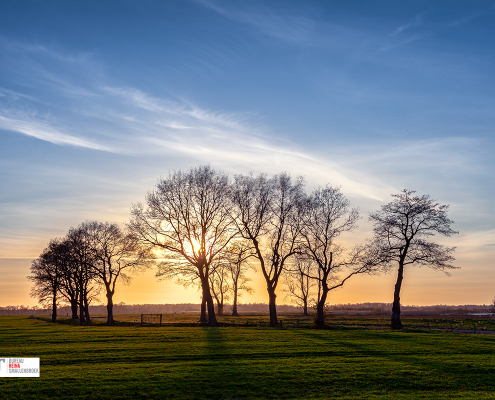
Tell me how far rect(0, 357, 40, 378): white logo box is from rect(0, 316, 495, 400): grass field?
562 mm

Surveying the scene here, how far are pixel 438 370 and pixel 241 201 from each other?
3480 centimetres

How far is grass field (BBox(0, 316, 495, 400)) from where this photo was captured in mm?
18734

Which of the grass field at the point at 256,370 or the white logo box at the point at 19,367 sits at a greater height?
the white logo box at the point at 19,367

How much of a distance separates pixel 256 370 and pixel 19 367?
13.1m

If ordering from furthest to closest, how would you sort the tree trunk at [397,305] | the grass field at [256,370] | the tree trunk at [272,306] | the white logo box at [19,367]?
the tree trunk at [272,306], the tree trunk at [397,305], the white logo box at [19,367], the grass field at [256,370]

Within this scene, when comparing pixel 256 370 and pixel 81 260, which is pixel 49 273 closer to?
pixel 81 260

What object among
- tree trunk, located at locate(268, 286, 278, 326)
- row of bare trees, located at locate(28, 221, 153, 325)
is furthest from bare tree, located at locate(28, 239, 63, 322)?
tree trunk, located at locate(268, 286, 278, 326)

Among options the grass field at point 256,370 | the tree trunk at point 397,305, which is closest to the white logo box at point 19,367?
the grass field at point 256,370

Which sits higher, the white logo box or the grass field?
the white logo box

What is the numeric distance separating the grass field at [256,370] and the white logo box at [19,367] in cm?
56

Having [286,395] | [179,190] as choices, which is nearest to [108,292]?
[179,190]

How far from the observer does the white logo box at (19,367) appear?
21094 millimetres

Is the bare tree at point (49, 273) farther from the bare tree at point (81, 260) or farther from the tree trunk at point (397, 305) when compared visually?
the tree trunk at point (397, 305)

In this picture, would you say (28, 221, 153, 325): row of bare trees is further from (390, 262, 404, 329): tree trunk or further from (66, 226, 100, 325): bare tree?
(390, 262, 404, 329): tree trunk
